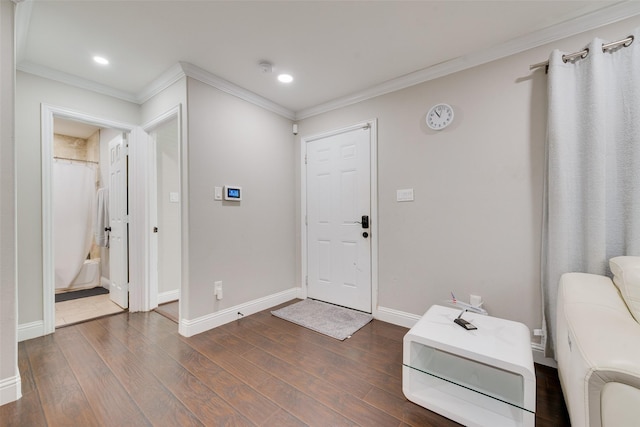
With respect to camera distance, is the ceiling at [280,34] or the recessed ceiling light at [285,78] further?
the recessed ceiling light at [285,78]

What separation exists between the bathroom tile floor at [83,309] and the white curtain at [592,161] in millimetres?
4287

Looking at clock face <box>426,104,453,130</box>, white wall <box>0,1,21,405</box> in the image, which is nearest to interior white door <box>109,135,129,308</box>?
white wall <box>0,1,21,405</box>

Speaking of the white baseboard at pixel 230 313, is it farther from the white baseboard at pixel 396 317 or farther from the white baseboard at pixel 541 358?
the white baseboard at pixel 541 358

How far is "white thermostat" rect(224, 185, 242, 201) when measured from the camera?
2.71 m

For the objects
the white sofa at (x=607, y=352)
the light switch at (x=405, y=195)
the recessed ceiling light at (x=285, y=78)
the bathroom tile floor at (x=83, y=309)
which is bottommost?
the bathroom tile floor at (x=83, y=309)

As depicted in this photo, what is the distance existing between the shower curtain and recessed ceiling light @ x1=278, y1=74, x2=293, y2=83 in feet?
12.2

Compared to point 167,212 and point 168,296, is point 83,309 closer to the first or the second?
point 168,296

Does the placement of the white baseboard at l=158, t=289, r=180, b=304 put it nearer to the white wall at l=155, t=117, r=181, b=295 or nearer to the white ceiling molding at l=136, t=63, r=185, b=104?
the white wall at l=155, t=117, r=181, b=295

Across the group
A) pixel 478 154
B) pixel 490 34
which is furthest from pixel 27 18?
pixel 478 154

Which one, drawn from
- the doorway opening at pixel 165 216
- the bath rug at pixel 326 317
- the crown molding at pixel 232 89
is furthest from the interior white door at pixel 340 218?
the doorway opening at pixel 165 216

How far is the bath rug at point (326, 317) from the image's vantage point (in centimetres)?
255

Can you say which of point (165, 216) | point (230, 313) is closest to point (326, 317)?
point (230, 313)

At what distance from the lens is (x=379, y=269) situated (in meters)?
2.82

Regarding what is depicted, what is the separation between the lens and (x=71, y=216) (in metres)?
4.09
